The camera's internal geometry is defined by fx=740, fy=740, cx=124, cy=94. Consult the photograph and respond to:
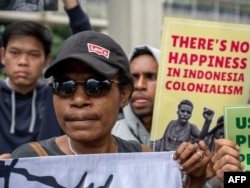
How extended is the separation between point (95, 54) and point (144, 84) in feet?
4.50

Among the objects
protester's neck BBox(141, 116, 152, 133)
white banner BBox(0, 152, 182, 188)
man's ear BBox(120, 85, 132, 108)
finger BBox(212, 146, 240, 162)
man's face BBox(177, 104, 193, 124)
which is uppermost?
protester's neck BBox(141, 116, 152, 133)

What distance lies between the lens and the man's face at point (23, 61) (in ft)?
12.7

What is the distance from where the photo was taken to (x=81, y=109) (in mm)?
2434

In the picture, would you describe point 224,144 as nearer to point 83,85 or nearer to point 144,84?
point 83,85

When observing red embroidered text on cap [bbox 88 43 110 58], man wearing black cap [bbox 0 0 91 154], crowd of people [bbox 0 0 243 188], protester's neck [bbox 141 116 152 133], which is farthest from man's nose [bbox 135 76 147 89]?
red embroidered text on cap [bbox 88 43 110 58]

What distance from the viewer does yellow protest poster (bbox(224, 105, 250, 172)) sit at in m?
2.88

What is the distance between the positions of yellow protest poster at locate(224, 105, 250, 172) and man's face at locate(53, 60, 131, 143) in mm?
635

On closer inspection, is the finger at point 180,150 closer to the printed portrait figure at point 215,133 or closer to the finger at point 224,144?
the finger at point 224,144

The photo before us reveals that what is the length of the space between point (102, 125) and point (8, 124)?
1359 millimetres

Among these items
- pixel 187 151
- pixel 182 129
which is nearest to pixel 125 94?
pixel 187 151

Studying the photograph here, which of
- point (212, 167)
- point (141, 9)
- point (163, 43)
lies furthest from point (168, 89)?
point (141, 9)

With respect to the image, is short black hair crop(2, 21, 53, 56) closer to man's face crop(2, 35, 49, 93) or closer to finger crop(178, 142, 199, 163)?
man's face crop(2, 35, 49, 93)

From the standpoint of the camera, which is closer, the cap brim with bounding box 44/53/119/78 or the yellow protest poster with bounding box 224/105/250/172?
the cap brim with bounding box 44/53/119/78

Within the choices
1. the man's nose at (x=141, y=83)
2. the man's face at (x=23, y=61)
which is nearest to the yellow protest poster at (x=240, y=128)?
the man's nose at (x=141, y=83)
